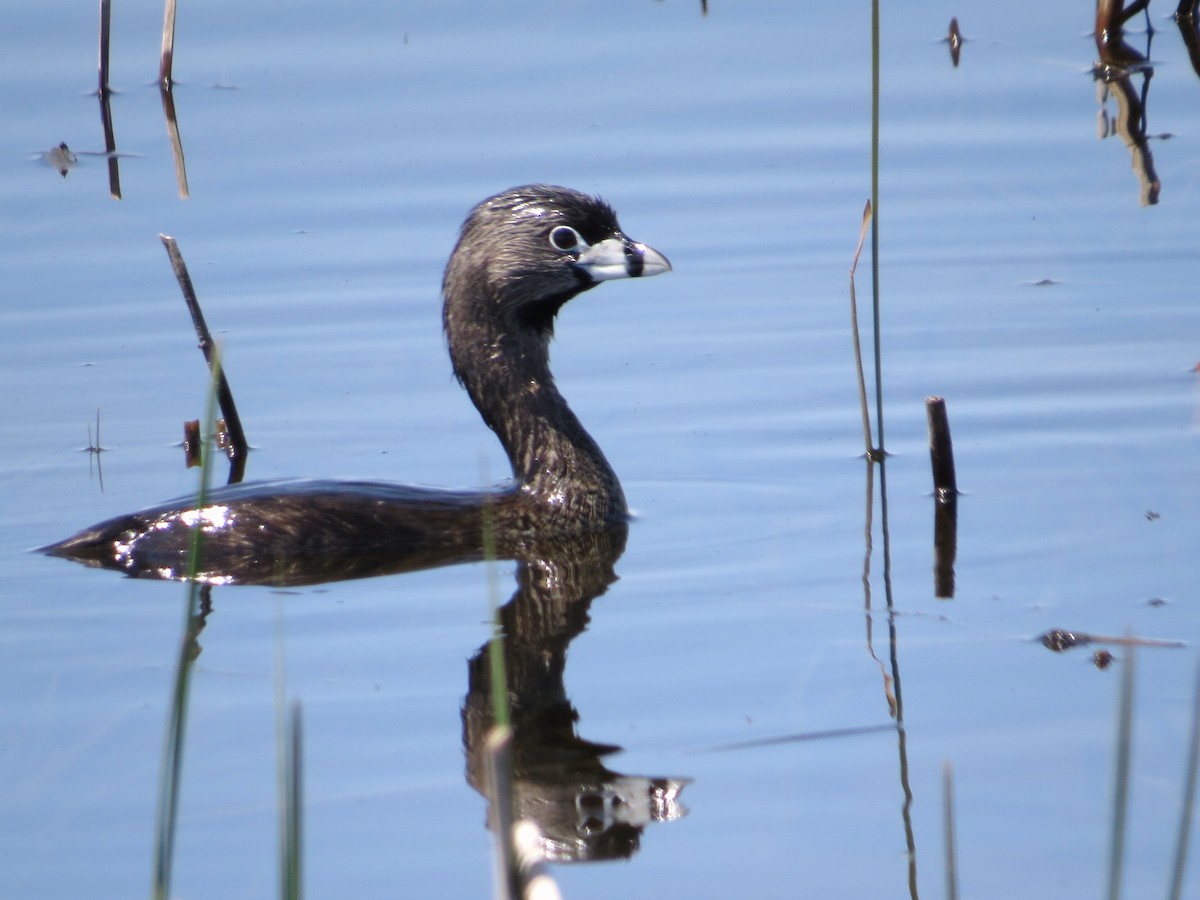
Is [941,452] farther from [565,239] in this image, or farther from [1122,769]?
[1122,769]

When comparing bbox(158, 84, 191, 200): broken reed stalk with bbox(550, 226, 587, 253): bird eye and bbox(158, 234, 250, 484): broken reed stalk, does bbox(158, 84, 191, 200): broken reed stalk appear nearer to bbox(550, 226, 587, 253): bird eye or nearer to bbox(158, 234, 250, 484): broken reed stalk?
bbox(158, 234, 250, 484): broken reed stalk

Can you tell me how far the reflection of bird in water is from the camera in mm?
6859

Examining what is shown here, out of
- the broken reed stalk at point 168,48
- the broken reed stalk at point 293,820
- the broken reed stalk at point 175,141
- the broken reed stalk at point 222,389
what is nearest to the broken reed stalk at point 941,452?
the broken reed stalk at point 222,389

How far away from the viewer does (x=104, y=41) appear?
1158 cm

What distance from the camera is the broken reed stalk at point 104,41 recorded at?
11.4 metres

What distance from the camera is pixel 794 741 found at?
505 centimetres

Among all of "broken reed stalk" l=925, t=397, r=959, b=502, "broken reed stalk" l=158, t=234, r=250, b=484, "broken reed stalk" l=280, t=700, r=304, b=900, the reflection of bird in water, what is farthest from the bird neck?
"broken reed stalk" l=280, t=700, r=304, b=900

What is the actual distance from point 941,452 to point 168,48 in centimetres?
636

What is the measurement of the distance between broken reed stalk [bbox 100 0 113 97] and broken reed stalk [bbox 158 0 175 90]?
32 centimetres

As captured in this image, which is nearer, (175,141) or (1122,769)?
(1122,769)

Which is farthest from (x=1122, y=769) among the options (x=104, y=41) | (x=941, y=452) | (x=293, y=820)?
(x=104, y=41)

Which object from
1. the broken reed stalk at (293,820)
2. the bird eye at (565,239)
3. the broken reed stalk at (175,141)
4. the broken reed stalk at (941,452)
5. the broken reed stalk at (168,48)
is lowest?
the broken reed stalk at (293,820)

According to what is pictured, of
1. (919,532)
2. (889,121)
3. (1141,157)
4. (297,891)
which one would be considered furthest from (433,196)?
(297,891)

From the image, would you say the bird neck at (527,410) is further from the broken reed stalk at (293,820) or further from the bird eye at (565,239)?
the broken reed stalk at (293,820)
